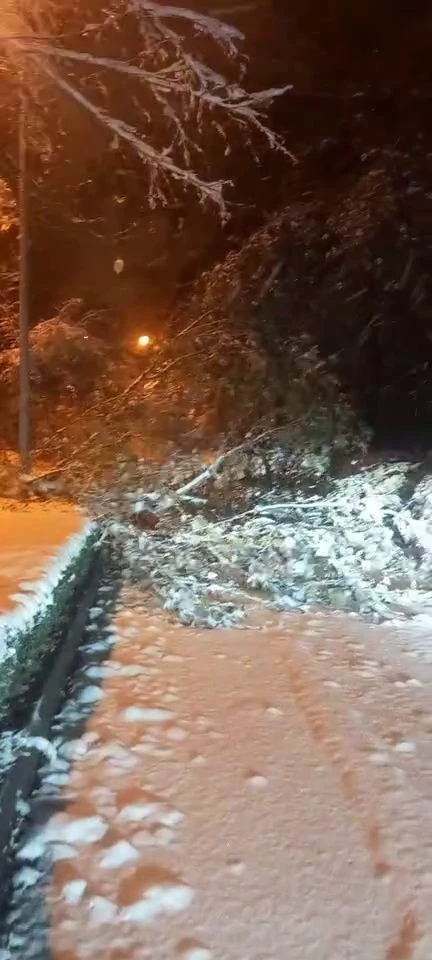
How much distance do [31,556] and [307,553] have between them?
9.65 feet

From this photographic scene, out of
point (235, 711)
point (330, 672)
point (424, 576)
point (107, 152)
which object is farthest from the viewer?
point (107, 152)

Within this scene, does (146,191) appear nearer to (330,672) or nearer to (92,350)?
(92,350)

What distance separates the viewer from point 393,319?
7.98 metres

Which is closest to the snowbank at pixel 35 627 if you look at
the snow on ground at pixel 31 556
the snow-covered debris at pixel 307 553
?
the snow on ground at pixel 31 556

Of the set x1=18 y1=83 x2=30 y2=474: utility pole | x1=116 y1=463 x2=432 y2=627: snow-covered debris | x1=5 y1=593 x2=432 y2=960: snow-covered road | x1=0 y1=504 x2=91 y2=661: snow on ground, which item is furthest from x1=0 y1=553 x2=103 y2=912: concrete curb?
x1=18 y1=83 x2=30 y2=474: utility pole

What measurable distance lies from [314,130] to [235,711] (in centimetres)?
604

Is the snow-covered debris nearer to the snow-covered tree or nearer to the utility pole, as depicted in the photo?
the utility pole

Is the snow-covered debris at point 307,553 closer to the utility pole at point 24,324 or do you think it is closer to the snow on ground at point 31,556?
the snow on ground at point 31,556

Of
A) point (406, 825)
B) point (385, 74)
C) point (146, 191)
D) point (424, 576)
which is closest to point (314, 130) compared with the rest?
point (385, 74)

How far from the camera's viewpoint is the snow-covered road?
256cm

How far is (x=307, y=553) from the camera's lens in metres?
7.05

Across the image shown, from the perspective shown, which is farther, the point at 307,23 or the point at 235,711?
the point at 307,23

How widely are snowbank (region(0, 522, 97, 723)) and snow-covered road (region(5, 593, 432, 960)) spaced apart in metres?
0.33

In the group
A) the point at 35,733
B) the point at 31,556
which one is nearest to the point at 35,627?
the point at 35,733
